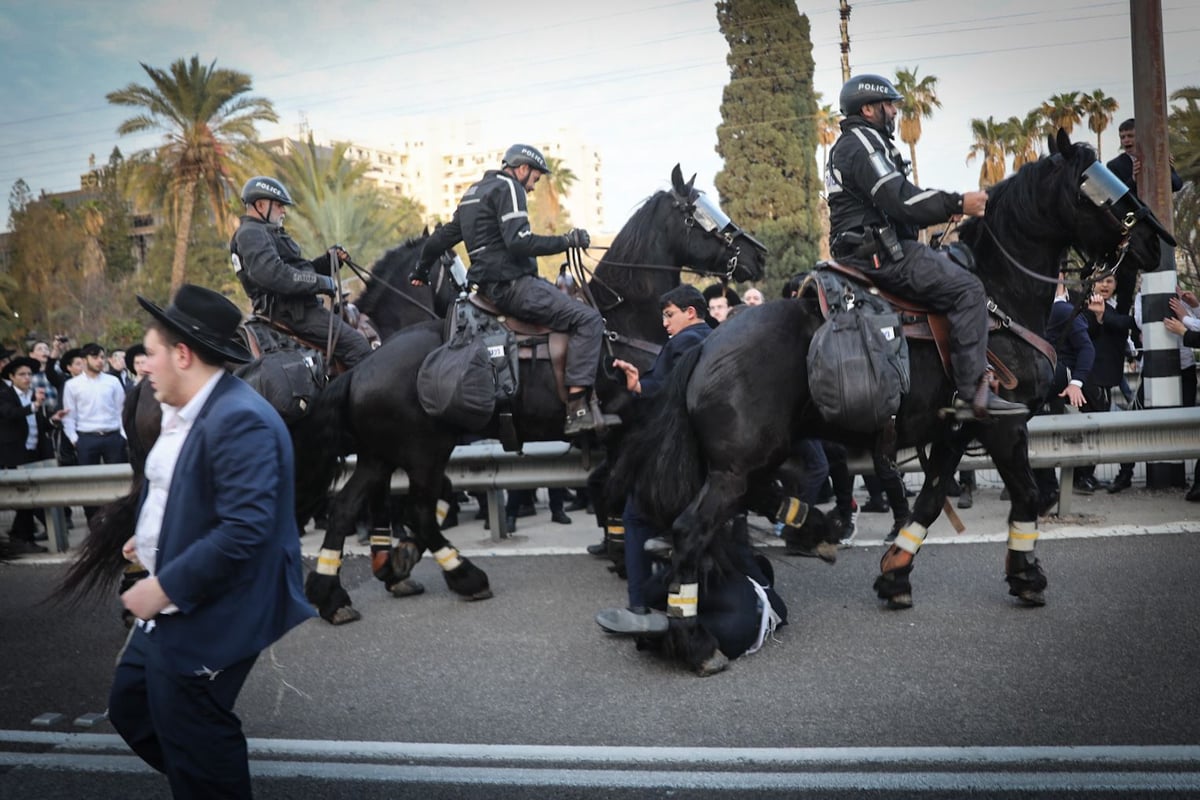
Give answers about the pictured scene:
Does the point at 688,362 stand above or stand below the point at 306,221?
below

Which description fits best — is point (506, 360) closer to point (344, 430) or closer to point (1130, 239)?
point (344, 430)

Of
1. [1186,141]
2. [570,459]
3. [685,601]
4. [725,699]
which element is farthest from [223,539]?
[1186,141]

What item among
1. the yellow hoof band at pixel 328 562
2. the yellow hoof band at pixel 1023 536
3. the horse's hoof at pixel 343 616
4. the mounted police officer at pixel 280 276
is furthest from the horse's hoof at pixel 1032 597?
the mounted police officer at pixel 280 276

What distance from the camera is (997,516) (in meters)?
8.48

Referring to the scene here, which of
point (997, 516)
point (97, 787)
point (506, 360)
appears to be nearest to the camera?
point (97, 787)

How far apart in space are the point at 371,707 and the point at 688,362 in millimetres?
2586

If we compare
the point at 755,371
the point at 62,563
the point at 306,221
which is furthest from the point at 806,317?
the point at 306,221

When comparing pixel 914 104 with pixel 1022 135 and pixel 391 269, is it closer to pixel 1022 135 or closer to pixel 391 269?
pixel 1022 135

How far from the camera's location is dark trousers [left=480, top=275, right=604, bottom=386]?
22.9ft

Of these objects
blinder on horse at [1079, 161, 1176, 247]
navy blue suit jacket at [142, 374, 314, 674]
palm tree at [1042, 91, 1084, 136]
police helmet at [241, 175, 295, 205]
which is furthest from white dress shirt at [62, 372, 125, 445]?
palm tree at [1042, 91, 1084, 136]

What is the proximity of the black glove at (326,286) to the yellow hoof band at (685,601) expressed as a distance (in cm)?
376

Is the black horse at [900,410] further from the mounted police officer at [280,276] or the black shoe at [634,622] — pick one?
the mounted police officer at [280,276]

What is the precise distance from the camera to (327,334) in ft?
25.2

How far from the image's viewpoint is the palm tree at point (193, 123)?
31250 millimetres
